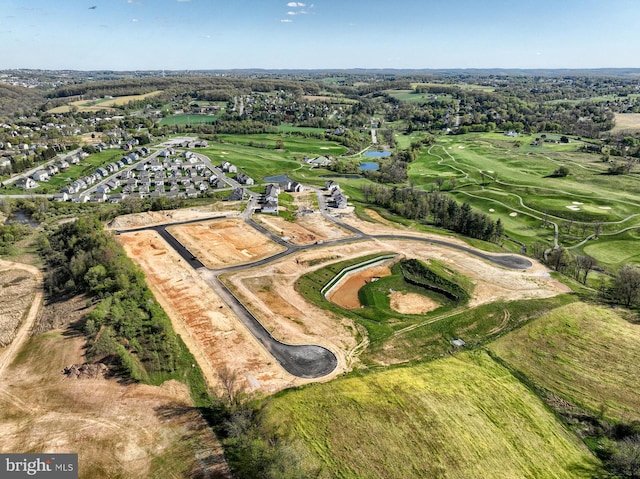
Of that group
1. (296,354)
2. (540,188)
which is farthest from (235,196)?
(540,188)

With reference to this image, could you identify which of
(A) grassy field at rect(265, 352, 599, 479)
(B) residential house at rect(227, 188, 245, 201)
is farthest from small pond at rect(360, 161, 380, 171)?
(A) grassy field at rect(265, 352, 599, 479)

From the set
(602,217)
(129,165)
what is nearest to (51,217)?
(129,165)

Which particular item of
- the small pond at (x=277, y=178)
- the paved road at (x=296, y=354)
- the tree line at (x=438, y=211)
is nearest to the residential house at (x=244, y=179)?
the small pond at (x=277, y=178)

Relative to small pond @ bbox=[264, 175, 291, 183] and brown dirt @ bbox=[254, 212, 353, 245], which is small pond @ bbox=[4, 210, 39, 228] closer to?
brown dirt @ bbox=[254, 212, 353, 245]

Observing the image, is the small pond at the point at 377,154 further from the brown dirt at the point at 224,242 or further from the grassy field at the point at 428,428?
the grassy field at the point at 428,428

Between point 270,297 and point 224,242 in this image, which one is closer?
point 270,297

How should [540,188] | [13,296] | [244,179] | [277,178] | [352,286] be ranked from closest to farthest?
[13,296]
[352,286]
[244,179]
[540,188]
[277,178]

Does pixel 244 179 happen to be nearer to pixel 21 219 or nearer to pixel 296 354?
pixel 21 219
